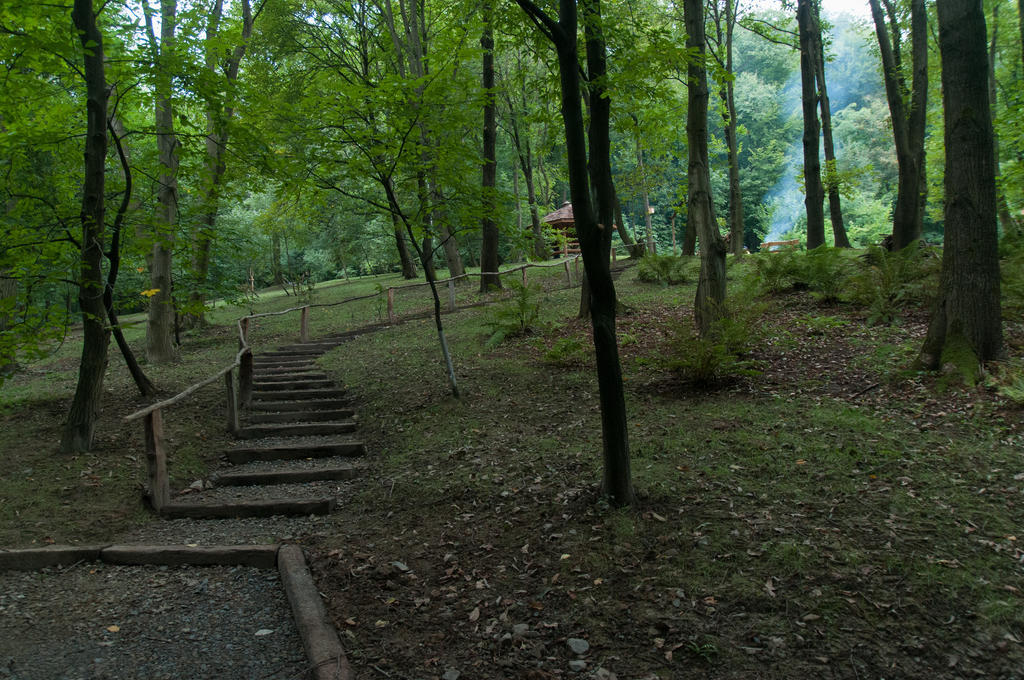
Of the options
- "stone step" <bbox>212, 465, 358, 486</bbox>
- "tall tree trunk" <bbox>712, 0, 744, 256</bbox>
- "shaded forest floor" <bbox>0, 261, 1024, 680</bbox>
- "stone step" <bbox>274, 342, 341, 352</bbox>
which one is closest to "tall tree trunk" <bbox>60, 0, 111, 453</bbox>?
"shaded forest floor" <bbox>0, 261, 1024, 680</bbox>

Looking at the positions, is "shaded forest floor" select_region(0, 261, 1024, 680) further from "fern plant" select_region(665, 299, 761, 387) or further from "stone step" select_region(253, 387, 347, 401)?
"stone step" select_region(253, 387, 347, 401)

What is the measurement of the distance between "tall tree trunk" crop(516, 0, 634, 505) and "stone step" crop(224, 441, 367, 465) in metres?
3.40

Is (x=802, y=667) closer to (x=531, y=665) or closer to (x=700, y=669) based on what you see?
(x=700, y=669)

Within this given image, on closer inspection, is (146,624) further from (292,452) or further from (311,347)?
(311,347)

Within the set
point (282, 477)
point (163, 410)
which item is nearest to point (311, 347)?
point (163, 410)

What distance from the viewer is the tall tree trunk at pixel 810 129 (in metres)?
13.8

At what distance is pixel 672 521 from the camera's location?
4.23 m

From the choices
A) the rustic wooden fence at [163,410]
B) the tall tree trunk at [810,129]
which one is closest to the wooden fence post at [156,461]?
the rustic wooden fence at [163,410]

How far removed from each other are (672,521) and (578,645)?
130 centimetres

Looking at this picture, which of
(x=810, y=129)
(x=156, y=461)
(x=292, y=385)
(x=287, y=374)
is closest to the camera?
(x=156, y=461)

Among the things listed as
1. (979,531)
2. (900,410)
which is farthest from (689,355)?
(979,531)

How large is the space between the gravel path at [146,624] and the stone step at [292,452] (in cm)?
228

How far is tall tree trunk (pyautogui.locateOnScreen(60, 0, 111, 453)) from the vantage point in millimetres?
6059

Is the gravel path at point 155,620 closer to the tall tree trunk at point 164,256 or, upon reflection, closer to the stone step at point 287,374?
the stone step at point 287,374
